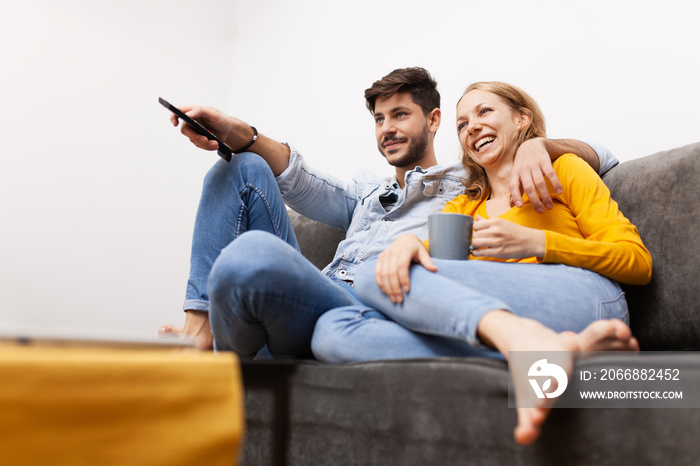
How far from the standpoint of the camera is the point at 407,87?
1.70 metres

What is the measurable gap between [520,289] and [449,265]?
114mm

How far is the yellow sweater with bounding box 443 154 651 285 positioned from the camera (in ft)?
2.88

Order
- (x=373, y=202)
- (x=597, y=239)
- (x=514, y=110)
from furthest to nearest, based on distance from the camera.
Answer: (x=373, y=202) → (x=514, y=110) → (x=597, y=239)

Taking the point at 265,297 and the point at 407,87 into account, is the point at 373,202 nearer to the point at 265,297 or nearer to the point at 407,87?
the point at 407,87

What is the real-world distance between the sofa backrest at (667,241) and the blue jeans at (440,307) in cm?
21

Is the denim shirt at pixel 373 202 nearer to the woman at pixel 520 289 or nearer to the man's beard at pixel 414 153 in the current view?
the man's beard at pixel 414 153

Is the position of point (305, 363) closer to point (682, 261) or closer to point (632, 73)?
point (682, 261)

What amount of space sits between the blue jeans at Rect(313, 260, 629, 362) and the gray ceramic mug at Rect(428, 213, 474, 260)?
57mm

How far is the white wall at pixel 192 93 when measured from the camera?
154cm

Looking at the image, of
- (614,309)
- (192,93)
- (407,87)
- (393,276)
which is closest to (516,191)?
(614,309)

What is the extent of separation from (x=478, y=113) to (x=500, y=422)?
929mm

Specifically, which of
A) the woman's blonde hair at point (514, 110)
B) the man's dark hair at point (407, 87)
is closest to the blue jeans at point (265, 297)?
the woman's blonde hair at point (514, 110)

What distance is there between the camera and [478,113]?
4.27ft

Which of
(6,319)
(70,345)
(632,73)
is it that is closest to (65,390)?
(70,345)
